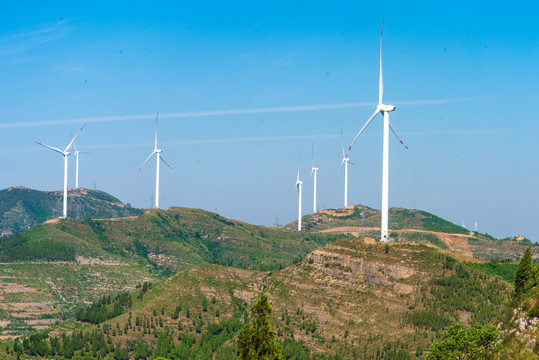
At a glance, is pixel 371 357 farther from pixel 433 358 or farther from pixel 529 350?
pixel 529 350

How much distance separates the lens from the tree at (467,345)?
5197 inches

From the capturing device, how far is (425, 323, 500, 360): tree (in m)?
132

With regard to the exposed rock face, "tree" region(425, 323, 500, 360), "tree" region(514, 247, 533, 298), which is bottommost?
"tree" region(425, 323, 500, 360)

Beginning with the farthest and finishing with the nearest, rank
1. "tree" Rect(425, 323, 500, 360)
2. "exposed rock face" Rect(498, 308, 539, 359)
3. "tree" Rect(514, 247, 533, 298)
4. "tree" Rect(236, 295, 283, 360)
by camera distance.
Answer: "tree" Rect(514, 247, 533, 298)
"tree" Rect(425, 323, 500, 360)
"tree" Rect(236, 295, 283, 360)
"exposed rock face" Rect(498, 308, 539, 359)

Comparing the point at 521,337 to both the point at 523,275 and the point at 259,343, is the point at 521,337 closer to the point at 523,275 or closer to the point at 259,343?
the point at 523,275

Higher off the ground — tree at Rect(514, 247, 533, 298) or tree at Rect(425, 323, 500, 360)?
tree at Rect(514, 247, 533, 298)

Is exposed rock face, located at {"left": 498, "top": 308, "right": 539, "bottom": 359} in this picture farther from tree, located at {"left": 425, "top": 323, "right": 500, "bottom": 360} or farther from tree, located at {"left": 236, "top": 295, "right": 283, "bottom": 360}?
tree, located at {"left": 236, "top": 295, "right": 283, "bottom": 360}

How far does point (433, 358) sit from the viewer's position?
14138 cm

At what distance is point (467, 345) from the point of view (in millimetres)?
136875

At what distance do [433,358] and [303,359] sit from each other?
6116 centimetres

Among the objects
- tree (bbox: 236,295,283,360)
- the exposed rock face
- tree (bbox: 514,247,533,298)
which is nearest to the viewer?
the exposed rock face

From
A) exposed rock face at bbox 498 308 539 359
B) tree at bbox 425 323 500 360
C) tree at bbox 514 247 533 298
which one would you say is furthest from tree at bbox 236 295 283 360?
tree at bbox 514 247 533 298

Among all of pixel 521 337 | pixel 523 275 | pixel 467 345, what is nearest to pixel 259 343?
pixel 467 345

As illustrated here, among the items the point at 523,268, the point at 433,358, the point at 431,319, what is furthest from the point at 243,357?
the point at 431,319
